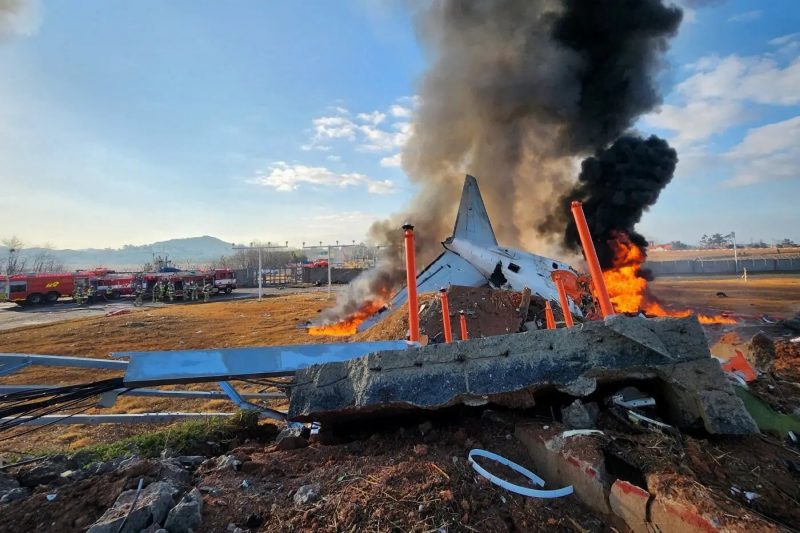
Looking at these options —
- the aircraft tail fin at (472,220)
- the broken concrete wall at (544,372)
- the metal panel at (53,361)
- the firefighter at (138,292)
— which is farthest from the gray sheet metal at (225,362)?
the firefighter at (138,292)

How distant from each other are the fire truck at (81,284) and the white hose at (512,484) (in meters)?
37.1

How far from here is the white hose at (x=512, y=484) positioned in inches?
94.3

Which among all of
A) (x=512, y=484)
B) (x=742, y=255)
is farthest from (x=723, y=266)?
(x=512, y=484)

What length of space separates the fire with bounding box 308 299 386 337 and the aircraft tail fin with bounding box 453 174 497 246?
4679 millimetres

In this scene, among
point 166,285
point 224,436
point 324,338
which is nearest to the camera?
point 224,436

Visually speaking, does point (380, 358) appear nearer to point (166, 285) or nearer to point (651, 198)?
point (651, 198)

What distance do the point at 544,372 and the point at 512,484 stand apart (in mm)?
897

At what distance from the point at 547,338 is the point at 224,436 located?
11.5ft

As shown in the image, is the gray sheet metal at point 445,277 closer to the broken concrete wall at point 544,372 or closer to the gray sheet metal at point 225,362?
the gray sheet metal at point 225,362

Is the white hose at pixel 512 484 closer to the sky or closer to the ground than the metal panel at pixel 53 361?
closer to the ground

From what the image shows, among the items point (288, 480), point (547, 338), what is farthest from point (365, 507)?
point (547, 338)

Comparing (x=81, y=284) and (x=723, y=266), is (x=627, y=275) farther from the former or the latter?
(x=81, y=284)

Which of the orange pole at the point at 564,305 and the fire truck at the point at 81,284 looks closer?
the orange pole at the point at 564,305

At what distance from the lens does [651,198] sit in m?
16.7
